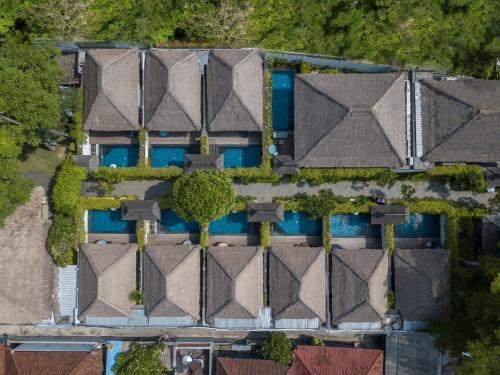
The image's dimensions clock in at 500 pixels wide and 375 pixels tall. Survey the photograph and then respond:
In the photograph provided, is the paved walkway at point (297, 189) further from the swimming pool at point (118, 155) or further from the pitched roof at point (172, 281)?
the pitched roof at point (172, 281)

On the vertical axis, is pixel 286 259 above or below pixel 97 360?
above

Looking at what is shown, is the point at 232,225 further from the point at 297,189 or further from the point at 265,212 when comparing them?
the point at 297,189

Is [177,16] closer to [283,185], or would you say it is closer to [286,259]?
[283,185]

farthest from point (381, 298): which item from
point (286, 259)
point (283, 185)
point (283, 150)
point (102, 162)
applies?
point (102, 162)

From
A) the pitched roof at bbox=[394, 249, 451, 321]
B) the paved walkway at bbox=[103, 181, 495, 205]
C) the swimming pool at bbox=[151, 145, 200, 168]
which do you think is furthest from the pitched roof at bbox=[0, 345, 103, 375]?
the pitched roof at bbox=[394, 249, 451, 321]

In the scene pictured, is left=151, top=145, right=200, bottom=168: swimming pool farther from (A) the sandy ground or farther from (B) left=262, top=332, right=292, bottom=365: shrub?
(B) left=262, top=332, right=292, bottom=365: shrub

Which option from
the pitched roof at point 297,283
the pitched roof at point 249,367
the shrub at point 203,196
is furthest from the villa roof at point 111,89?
the pitched roof at point 249,367
